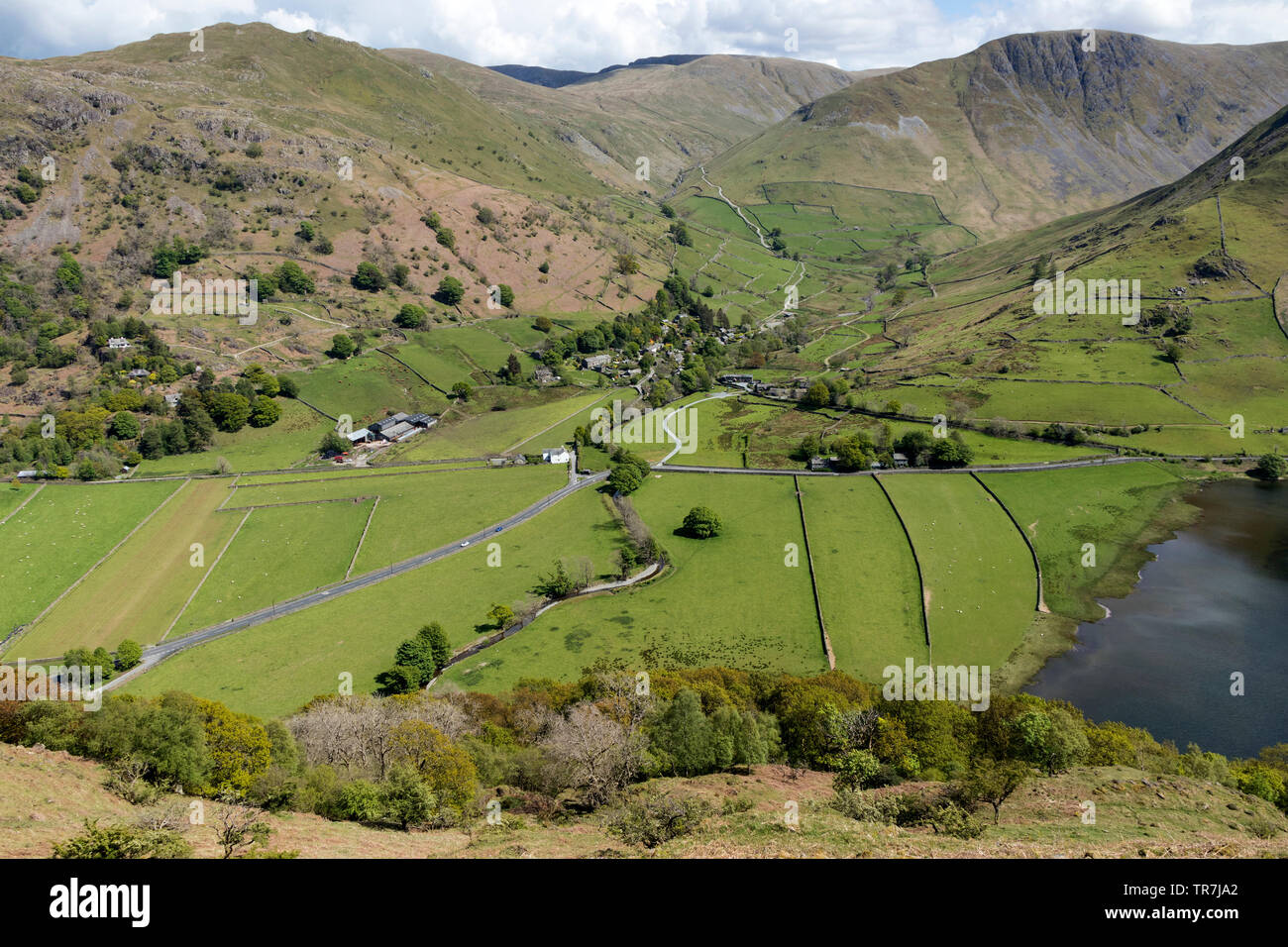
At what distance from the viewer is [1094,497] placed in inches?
3723

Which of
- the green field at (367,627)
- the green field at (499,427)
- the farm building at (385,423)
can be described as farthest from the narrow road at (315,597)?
the farm building at (385,423)

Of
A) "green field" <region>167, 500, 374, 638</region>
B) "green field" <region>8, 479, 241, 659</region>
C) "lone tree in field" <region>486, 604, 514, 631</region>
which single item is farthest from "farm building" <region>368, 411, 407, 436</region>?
"lone tree in field" <region>486, 604, 514, 631</region>

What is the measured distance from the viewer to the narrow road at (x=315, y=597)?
64312 mm

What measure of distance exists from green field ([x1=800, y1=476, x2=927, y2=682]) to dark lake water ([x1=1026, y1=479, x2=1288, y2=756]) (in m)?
12.8

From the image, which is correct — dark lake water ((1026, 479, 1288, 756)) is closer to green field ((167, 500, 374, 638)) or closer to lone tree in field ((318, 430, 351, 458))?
green field ((167, 500, 374, 638))

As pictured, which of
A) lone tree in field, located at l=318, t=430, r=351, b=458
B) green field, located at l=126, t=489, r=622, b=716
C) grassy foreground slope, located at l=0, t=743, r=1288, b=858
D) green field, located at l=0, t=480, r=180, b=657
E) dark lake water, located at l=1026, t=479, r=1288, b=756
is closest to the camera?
grassy foreground slope, located at l=0, t=743, r=1288, b=858

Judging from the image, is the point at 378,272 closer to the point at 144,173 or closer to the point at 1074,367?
the point at 144,173

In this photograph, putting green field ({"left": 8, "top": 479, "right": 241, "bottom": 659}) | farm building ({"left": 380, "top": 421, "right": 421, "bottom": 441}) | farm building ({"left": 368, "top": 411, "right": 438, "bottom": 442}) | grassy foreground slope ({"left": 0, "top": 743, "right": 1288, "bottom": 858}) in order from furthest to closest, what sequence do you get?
farm building ({"left": 368, "top": 411, "right": 438, "bottom": 442}), farm building ({"left": 380, "top": 421, "right": 421, "bottom": 441}), green field ({"left": 8, "top": 479, "right": 241, "bottom": 659}), grassy foreground slope ({"left": 0, "top": 743, "right": 1288, "bottom": 858})

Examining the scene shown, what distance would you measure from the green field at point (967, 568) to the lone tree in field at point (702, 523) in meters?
23.8

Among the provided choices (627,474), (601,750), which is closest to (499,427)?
(627,474)

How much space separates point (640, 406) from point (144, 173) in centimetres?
14345

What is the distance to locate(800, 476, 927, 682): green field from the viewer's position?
6475 cm

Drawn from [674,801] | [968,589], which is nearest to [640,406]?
[968,589]
